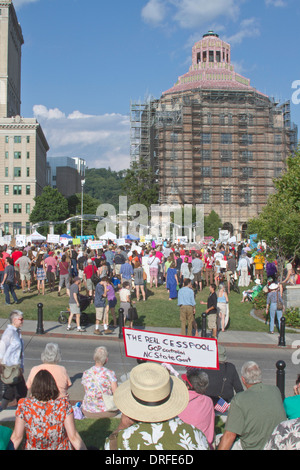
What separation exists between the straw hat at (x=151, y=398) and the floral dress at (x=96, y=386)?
111 inches

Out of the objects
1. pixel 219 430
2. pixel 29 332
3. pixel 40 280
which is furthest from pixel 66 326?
pixel 219 430

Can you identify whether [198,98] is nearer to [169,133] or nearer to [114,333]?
[169,133]

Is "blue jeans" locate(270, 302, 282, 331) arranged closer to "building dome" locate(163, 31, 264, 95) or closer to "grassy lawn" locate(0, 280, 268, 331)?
"grassy lawn" locate(0, 280, 268, 331)

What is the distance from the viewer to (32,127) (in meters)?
85.9

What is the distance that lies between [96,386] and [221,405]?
1.81 meters

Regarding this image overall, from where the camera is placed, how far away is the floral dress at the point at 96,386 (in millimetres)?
6801

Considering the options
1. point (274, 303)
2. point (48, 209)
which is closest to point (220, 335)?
point (274, 303)

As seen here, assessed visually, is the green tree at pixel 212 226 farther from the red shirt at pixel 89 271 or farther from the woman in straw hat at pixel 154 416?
the woman in straw hat at pixel 154 416

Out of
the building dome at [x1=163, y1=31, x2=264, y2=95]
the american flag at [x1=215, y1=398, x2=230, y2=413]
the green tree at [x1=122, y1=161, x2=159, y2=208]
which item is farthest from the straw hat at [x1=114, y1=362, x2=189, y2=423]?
the building dome at [x1=163, y1=31, x2=264, y2=95]

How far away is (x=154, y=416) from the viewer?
3756 mm

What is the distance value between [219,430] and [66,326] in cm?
881

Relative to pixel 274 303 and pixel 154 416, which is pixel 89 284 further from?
pixel 154 416

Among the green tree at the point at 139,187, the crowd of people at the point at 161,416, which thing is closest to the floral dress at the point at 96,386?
the crowd of people at the point at 161,416
